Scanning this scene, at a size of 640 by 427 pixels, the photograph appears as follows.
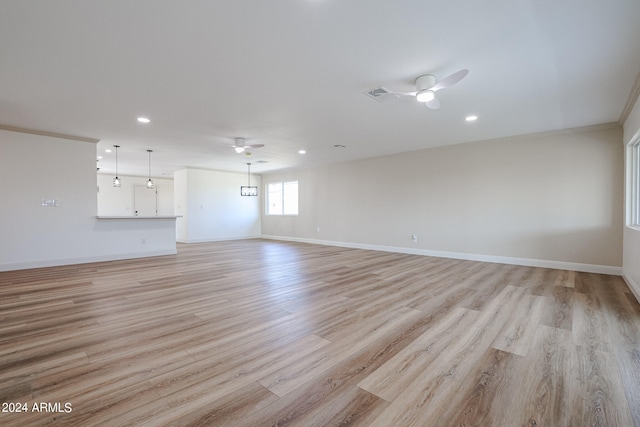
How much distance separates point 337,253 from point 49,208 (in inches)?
236

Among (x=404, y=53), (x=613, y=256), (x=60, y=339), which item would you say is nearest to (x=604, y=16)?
(x=404, y=53)

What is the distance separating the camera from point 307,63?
2844mm

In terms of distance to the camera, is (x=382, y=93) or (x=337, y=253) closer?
(x=382, y=93)

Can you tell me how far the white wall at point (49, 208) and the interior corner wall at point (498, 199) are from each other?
6023 mm

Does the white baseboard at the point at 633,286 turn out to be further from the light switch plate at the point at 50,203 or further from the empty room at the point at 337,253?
the light switch plate at the point at 50,203

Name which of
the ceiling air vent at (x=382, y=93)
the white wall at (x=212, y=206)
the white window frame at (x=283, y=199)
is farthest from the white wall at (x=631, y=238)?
the white wall at (x=212, y=206)

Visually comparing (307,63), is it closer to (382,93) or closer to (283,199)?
(382,93)

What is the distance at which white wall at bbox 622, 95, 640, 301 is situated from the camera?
346cm

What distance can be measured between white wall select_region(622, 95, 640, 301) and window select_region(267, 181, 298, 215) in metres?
7.95

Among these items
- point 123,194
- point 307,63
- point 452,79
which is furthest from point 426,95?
point 123,194

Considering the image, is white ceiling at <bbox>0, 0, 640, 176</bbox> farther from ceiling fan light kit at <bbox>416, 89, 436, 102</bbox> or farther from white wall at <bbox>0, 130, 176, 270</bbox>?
white wall at <bbox>0, 130, 176, 270</bbox>

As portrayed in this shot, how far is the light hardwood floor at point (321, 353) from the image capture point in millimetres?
1488

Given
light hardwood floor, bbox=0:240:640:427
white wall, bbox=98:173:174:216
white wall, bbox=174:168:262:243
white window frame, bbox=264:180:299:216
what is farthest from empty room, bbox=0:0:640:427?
white wall, bbox=98:173:174:216

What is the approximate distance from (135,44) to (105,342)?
8.52 feet
